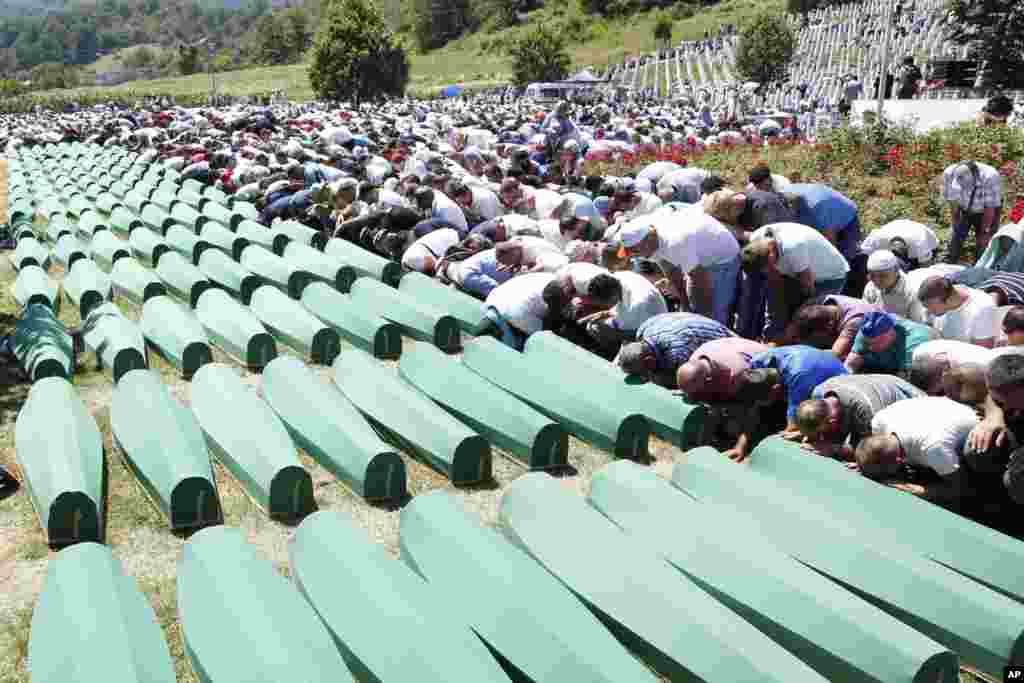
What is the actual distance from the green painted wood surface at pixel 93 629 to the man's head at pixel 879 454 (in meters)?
3.46

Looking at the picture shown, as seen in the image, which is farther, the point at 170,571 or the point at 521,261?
the point at 521,261

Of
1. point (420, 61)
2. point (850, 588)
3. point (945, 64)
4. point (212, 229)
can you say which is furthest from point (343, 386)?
point (420, 61)

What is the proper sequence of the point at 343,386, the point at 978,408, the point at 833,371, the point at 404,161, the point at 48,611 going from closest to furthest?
the point at 48,611 < the point at 978,408 < the point at 833,371 < the point at 343,386 < the point at 404,161

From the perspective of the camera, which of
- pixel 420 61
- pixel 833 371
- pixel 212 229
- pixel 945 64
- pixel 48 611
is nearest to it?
pixel 48 611

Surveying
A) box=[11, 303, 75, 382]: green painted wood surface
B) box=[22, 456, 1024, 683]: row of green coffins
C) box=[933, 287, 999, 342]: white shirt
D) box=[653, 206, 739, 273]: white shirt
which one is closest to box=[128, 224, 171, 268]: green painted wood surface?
box=[11, 303, 75, 382]: green painted wood surface

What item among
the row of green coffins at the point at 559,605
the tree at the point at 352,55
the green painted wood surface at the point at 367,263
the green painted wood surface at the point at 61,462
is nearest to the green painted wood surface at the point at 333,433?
the row of green coffins at the point at 559,605

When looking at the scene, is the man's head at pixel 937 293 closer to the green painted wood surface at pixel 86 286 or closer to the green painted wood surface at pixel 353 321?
the green painted wood surface at pixel 353 321

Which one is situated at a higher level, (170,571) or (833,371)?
(833,371)

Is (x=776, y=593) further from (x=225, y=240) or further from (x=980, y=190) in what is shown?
(x=225, y=240)

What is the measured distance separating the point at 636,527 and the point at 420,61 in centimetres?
9632

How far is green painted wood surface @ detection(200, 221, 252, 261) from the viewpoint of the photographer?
10.5m

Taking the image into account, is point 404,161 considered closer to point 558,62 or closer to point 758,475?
point 758,475

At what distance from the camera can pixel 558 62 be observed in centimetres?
5362

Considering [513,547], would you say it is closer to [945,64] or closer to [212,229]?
[212,229]
